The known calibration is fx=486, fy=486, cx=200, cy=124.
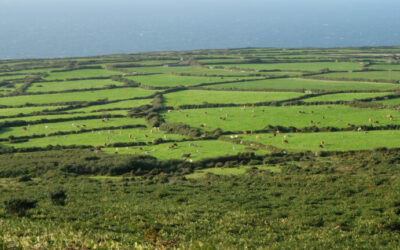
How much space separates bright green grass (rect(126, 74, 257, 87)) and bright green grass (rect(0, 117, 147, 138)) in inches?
1420

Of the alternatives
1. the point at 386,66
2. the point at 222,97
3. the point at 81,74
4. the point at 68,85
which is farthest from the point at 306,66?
the point at 68,85

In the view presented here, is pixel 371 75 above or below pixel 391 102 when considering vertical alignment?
above

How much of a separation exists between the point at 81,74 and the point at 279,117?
76.1m

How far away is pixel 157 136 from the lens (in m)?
65.9

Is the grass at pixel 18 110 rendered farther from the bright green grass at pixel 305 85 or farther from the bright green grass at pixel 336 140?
the bright green grass at pixel 336 140

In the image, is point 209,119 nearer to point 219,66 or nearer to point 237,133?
point 237,133

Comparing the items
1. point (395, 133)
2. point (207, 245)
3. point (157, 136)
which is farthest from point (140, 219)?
point (395, 133)

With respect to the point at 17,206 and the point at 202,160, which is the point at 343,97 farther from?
the point at 17,206

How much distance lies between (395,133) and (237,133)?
794 inches

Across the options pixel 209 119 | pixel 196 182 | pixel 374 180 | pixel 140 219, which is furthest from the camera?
pixel 209 119

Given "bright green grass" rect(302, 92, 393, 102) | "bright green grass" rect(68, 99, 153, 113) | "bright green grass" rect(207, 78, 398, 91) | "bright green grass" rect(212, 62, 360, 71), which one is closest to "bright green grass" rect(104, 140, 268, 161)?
"bright green grass" rect(68, 99, 153, 113)

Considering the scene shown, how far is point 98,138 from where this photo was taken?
6600cm

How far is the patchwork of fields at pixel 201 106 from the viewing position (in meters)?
62.3

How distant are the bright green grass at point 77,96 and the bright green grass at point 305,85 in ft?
60.3
